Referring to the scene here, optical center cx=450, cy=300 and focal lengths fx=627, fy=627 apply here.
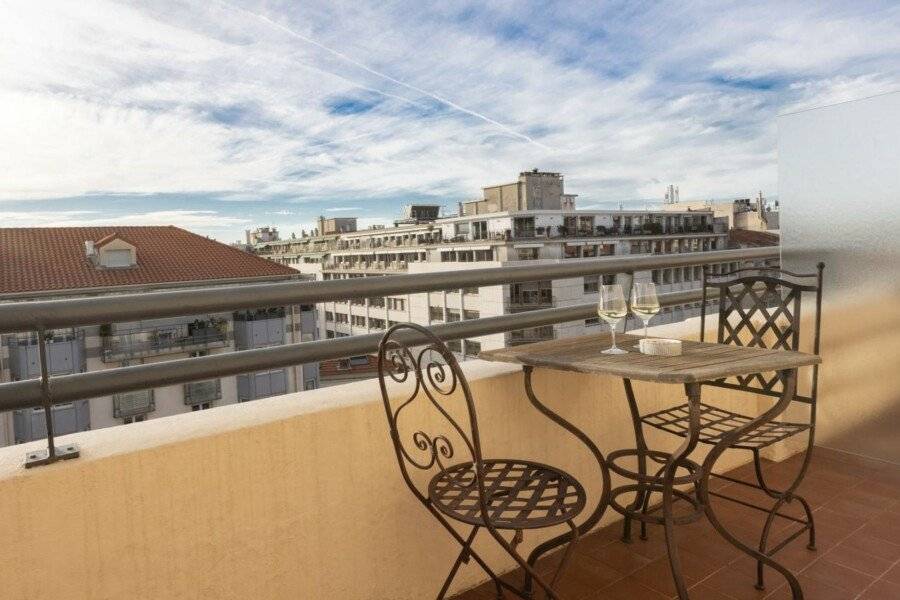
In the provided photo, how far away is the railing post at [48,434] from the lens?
1.42m

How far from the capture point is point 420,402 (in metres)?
2.04

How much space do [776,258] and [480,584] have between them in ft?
8.17

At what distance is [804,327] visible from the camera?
11.3 ft

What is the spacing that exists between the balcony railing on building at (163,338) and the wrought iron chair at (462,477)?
2.00ft

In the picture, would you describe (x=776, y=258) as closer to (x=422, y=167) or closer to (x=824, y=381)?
(x=824, y=381)

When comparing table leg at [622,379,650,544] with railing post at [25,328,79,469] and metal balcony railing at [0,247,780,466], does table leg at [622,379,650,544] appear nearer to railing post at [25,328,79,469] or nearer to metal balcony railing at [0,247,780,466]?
metal balcony railing at [0,247,780,466]

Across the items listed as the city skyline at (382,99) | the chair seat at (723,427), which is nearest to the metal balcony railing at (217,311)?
the chair seat at (723,427)

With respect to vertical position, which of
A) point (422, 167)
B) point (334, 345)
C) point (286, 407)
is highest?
point (422, 167)

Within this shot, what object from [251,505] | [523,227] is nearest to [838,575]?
[251,505]

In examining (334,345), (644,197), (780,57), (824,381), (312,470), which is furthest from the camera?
(644,197)

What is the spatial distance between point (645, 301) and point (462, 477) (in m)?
0.86

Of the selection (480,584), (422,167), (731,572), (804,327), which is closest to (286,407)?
(480,584)

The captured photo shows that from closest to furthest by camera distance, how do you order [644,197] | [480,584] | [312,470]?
[312,470] < [480,584] < [644,197]

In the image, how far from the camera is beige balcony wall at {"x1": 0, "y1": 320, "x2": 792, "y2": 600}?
1.44 m
